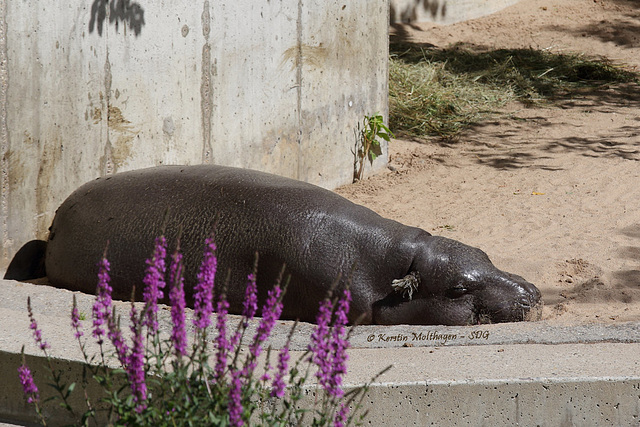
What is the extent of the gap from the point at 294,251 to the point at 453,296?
Result: 0.91 m

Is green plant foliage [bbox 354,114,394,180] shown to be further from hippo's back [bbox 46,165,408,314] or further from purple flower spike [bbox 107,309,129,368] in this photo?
purple flower spike [bbox 107,309,129,368]

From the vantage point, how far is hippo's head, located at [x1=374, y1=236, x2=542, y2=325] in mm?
4781

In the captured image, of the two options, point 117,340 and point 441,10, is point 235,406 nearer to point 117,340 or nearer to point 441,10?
point 117,340

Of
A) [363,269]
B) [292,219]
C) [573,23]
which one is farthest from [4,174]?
[573,23]

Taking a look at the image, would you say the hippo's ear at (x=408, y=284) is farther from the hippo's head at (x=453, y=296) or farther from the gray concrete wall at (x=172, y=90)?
the gray concrete wall at (x=172, y=90)

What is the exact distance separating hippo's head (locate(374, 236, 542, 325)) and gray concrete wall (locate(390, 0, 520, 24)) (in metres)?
8.16

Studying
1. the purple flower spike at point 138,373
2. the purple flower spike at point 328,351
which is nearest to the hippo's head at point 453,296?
the purple flower spike at point 328,351

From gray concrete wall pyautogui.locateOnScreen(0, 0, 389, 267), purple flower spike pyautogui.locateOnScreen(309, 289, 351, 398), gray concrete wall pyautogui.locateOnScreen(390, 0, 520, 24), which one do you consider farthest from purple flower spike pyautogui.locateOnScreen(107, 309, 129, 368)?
gray concrete wall pyautogui.locateOnScreen(390, 0, 520, 24)

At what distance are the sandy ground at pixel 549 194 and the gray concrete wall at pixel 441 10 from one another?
2597mm

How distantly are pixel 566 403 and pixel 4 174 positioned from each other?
3365 millimetres

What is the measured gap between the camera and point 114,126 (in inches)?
221

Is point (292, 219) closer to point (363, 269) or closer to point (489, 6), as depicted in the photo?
point (363, 269)

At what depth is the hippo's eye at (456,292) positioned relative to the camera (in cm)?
481

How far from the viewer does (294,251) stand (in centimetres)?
478
